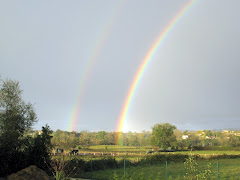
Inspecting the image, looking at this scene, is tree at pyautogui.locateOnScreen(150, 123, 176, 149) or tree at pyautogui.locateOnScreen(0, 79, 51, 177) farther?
tree at pyautogui.locateOnScreen(150, 123, 176, 149)

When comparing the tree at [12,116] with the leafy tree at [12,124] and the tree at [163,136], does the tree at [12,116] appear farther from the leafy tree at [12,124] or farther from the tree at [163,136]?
the tree at [163,136]

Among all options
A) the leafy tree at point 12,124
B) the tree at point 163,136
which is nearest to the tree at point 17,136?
the leafy tree at point 12,124

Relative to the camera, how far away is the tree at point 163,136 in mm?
85250

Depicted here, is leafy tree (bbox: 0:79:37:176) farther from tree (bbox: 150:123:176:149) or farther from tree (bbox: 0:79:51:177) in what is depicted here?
tree (bbox: 150:123:176:149)

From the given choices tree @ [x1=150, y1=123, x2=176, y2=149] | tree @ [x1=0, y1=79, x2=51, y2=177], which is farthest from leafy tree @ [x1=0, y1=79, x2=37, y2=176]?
tree @ [x1=150, y1=123, x2=176, y2=149]

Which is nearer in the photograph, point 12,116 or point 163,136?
point 12,116

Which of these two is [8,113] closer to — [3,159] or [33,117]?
[33,117]

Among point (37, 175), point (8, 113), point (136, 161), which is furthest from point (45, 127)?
point (136, 161)

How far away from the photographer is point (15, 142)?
21.2 m

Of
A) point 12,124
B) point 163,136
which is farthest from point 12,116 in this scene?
point 163,136

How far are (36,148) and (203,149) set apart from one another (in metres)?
61.4

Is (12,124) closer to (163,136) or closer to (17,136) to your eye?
(17,136)

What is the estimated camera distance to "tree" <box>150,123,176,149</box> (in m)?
85.2

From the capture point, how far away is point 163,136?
86312 millimetres
